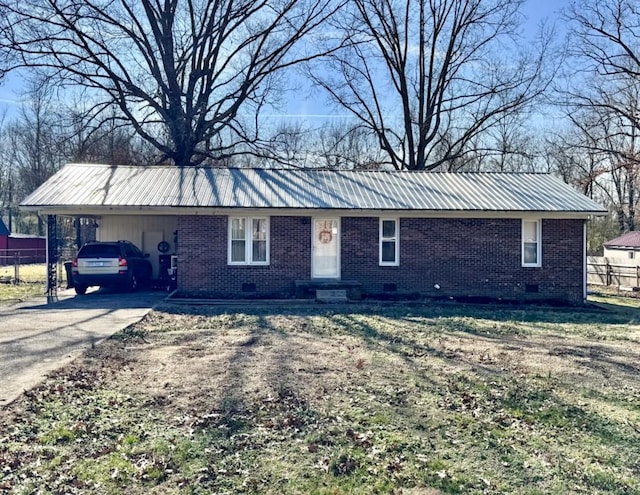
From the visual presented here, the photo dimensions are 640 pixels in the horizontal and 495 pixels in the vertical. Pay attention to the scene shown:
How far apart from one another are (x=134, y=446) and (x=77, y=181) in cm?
1448

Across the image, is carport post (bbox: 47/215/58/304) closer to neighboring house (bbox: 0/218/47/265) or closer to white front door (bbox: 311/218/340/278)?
white front door (bbox: 311/218/340/278)

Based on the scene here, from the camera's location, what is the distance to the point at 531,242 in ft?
52.4

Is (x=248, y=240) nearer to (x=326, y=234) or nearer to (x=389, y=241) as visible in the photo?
(x=326, y=234)

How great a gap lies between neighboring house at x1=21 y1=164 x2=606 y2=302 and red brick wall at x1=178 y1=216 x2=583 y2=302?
3cm

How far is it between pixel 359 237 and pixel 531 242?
211 inches

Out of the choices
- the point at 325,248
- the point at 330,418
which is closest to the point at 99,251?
the point at 325,248

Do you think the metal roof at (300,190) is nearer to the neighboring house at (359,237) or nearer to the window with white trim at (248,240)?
the neighboring house at (359,237)

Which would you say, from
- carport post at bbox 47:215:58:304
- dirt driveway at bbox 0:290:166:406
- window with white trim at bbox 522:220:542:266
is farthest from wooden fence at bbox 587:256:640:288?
carport post at bbox 47:215:58:304

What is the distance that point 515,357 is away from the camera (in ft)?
26.3

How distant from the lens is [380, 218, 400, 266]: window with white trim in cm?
1566

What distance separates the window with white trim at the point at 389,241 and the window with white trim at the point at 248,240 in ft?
11.4

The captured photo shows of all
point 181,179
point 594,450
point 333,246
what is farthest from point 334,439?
point 181,179

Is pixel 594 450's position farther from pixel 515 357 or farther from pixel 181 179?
pixel 181 179

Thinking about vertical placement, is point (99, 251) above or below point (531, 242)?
below
